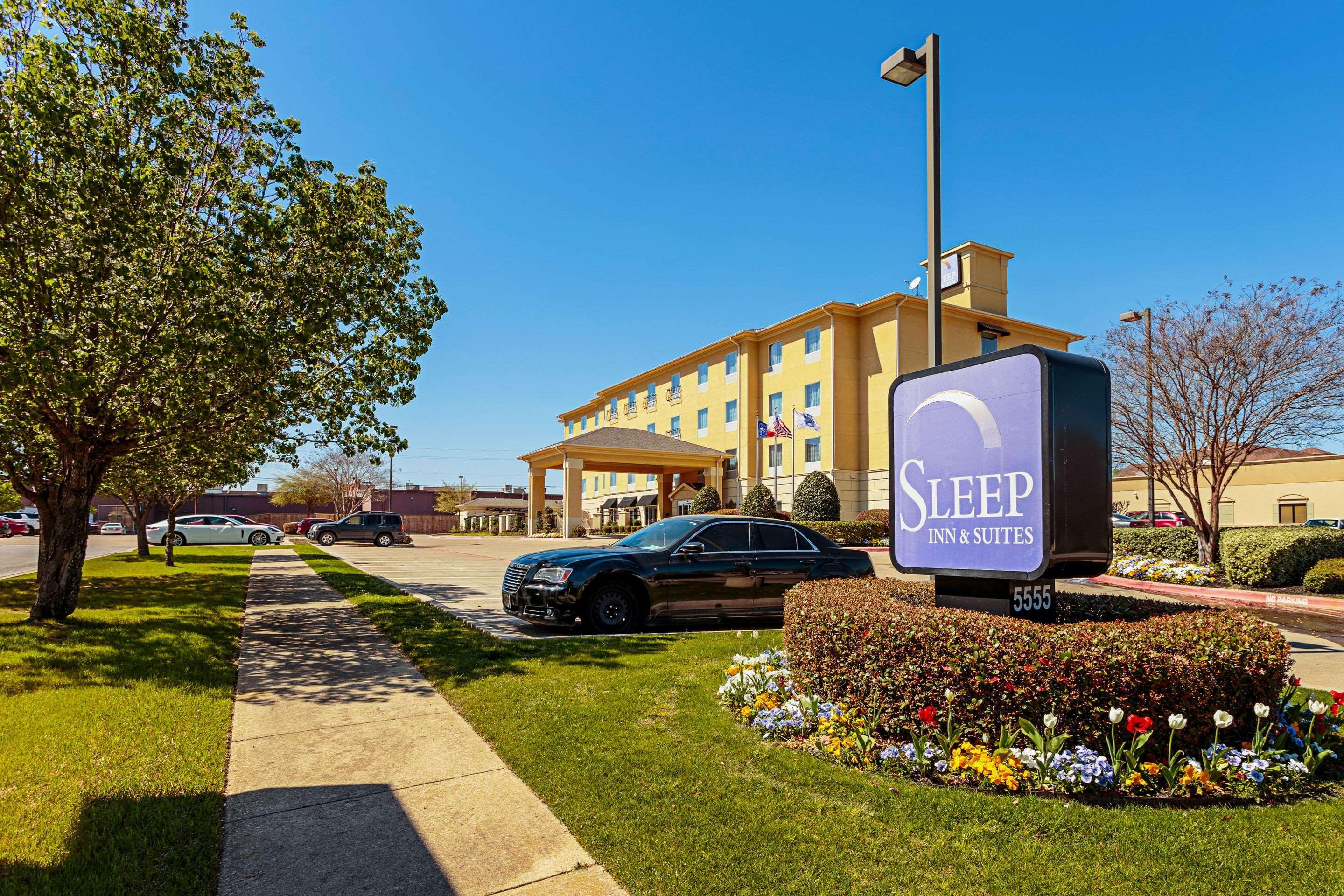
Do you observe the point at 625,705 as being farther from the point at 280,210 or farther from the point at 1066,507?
the point at 280,210

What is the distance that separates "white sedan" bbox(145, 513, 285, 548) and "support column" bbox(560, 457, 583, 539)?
46.7 feet

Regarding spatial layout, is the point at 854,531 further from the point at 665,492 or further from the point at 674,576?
the point at 674,576

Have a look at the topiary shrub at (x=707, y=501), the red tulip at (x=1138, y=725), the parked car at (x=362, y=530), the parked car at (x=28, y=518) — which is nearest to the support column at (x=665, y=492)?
the topiary shrub at (x=707, y=501)

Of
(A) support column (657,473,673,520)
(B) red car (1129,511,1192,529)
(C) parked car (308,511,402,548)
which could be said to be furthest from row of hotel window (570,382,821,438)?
(B) red car (1129,511,1192,529)

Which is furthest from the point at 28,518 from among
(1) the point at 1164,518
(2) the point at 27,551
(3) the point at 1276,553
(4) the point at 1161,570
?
(1) the point at 1164,518

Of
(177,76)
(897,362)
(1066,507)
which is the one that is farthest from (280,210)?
(897,362)

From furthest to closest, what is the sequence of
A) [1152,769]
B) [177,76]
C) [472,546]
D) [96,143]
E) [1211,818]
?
[472,546]
[177,76]
[96,143]
[1152,769]
[1211,818]

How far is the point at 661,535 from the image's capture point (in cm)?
1009

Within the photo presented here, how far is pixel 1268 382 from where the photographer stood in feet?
53.5

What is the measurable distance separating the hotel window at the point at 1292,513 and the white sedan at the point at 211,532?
5539 cm

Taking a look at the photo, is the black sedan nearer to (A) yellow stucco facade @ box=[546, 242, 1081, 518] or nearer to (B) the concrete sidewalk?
(B) the concrete sidewalk

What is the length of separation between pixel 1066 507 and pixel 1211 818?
1.76 metres

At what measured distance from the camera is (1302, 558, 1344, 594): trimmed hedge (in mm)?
13891

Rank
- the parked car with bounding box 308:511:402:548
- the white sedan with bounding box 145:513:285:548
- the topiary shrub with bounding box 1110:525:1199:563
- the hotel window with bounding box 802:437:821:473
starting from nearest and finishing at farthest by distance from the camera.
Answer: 1. the topiary shrub with bounding box 1110:525:1199:563
2. the white sedan with bounding box 145:513:285:548
3. the hotel window with bounding box 802:437:821:473
4. the parked car with bounding box 308:511:402:548
